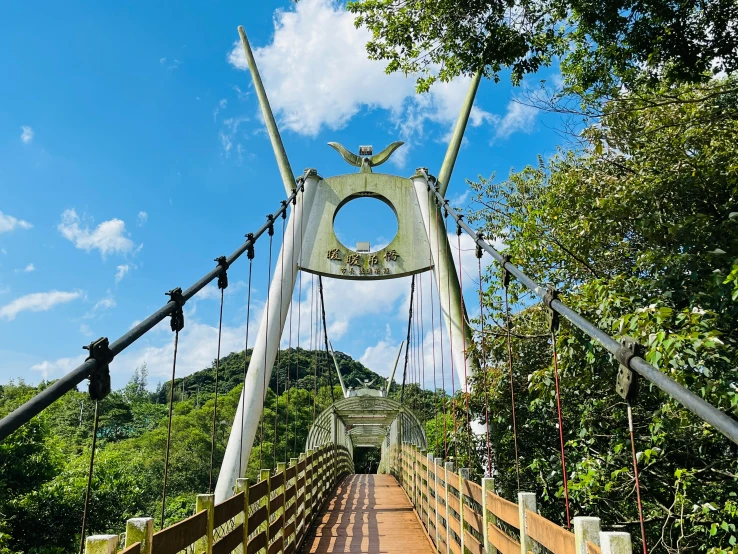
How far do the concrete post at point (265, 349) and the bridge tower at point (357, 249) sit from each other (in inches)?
0.7

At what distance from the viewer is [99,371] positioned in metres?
2.00

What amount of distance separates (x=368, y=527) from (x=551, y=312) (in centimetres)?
489

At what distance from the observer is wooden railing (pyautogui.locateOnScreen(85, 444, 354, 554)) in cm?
203

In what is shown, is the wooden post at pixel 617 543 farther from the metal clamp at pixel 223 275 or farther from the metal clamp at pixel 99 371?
the metal clamp at pixel 223 275

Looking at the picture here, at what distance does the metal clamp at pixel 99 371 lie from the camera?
199 centimetres

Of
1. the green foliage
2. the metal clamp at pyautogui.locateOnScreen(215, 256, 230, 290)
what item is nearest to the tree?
the green foliage

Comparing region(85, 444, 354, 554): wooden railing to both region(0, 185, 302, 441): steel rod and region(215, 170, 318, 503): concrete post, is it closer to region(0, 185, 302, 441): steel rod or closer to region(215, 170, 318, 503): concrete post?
region(0, 185, 302, 441): steel rod

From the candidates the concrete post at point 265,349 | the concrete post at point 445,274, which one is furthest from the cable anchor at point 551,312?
the concrete post at point 445,274

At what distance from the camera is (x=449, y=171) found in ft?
37.3

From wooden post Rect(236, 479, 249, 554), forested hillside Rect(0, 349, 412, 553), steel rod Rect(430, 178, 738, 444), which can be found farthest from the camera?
forested hillside Rect(0, 349, 412, 553)

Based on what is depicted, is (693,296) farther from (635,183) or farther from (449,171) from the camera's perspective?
(449,171)

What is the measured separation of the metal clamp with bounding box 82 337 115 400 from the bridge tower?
7149 millimetres

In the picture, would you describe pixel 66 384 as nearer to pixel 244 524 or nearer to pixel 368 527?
pixel 244 524

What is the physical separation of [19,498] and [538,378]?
16.4 m
